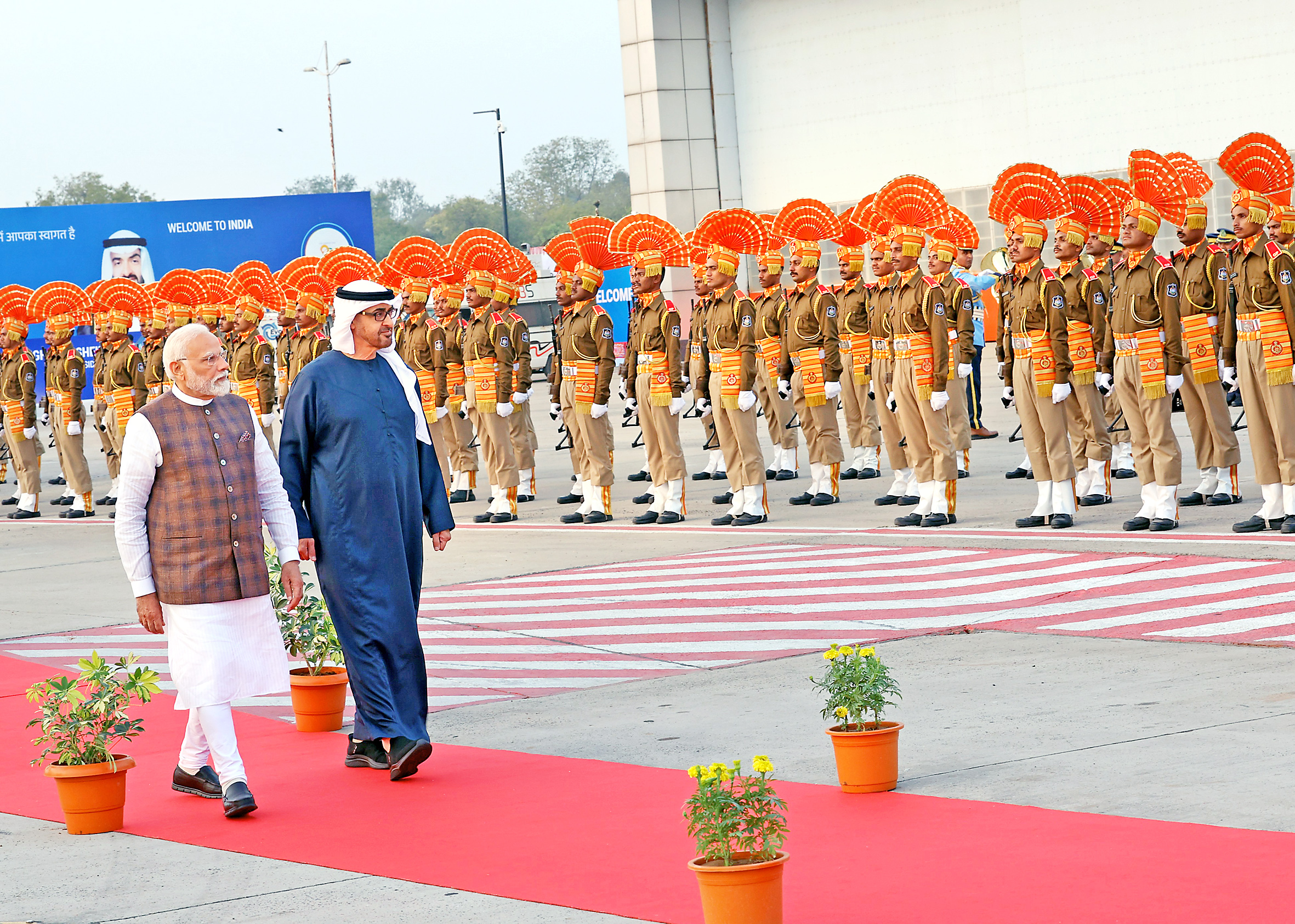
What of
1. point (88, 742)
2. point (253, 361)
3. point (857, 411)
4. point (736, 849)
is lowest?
point (736, 849)

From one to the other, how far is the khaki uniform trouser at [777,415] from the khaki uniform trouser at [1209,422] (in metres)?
5.39

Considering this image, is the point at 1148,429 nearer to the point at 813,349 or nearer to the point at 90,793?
the point at 813,349

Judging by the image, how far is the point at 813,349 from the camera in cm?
1730

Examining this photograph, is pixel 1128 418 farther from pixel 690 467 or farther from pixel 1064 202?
pixel 690 467

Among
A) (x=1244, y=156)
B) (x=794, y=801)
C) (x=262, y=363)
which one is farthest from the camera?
(x=262, y=363)

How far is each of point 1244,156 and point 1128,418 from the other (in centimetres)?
218

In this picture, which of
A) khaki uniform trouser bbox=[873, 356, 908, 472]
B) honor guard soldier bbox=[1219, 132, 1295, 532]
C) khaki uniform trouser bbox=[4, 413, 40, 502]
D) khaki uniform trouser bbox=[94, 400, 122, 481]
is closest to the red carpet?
honor guard soldier bbox=[1219, 132, 1295, 532]

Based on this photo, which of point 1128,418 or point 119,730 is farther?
point 1128,418

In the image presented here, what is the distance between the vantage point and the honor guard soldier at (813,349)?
17.1 m

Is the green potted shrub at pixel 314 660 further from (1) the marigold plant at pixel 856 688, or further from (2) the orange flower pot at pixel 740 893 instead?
(2) the orange flower pot at pixel 740 893

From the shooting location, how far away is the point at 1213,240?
16094 millimetres

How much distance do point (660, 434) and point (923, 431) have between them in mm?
2700

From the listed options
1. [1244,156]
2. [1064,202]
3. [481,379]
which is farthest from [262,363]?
[1244,156]

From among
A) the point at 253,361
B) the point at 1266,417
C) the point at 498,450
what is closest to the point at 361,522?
the point at 1266,417
